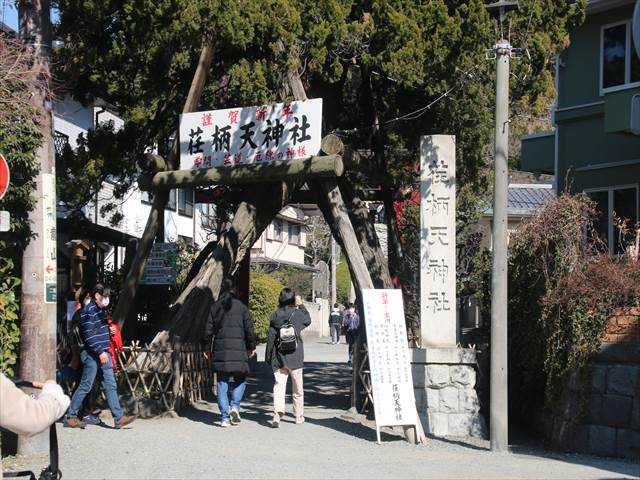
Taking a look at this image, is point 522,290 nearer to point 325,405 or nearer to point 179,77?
point 325,405

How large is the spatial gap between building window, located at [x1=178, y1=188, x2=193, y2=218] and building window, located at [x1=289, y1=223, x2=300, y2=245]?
21.1 meters

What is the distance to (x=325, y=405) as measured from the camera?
15.7 meters

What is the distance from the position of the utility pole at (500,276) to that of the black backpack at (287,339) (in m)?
2.94

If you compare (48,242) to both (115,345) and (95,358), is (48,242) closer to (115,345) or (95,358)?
(95,358)

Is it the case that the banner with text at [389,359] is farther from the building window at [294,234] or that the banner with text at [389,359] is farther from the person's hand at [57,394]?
the building window at [294,234]

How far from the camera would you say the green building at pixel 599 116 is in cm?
1844

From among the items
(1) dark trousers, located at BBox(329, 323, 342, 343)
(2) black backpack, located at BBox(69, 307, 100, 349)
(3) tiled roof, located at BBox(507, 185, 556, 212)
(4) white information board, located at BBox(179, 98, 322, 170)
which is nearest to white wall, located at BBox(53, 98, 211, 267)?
(4) white information board, located at BBox(179, 98, 322, 170)

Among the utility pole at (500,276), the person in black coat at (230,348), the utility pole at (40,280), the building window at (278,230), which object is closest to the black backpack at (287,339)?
the person in black coat at (230,348)

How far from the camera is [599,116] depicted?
19.2 metres

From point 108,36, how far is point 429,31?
5.16 metres

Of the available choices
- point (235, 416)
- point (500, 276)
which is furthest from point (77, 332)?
point (500, 276)

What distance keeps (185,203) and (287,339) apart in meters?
24.5

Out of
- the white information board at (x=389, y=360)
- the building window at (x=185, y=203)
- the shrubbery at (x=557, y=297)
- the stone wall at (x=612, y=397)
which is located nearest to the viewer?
the white information board at (x=389, y=360)

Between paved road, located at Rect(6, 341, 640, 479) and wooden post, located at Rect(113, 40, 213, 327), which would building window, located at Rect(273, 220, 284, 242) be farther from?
paved road, located at Rect(6, 341, 640, 479)
